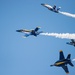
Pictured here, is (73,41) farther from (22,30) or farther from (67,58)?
(22,30)

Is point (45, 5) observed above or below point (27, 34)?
above

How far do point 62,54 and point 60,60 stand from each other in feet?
8.01

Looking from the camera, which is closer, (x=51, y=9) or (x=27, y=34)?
(x=27, y=34)

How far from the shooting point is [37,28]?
437 feet

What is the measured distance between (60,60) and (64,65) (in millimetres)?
2651

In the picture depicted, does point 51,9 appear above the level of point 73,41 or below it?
above

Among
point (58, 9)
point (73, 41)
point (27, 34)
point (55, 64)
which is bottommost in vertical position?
point (55, 64)

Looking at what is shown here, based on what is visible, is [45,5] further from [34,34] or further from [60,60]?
[60,60]

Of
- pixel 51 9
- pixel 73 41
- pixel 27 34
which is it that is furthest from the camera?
pixel 51 9

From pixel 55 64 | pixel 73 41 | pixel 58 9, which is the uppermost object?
pixel 58 9

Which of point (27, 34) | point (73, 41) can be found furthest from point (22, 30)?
point (73, 41)

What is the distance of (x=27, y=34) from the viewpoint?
13725cm

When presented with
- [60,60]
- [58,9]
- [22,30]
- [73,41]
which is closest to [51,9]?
[58,9]

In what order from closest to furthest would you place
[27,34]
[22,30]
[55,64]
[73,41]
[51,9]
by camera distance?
[55,64], [73,41], [27,34], [22,30], [51,9]
